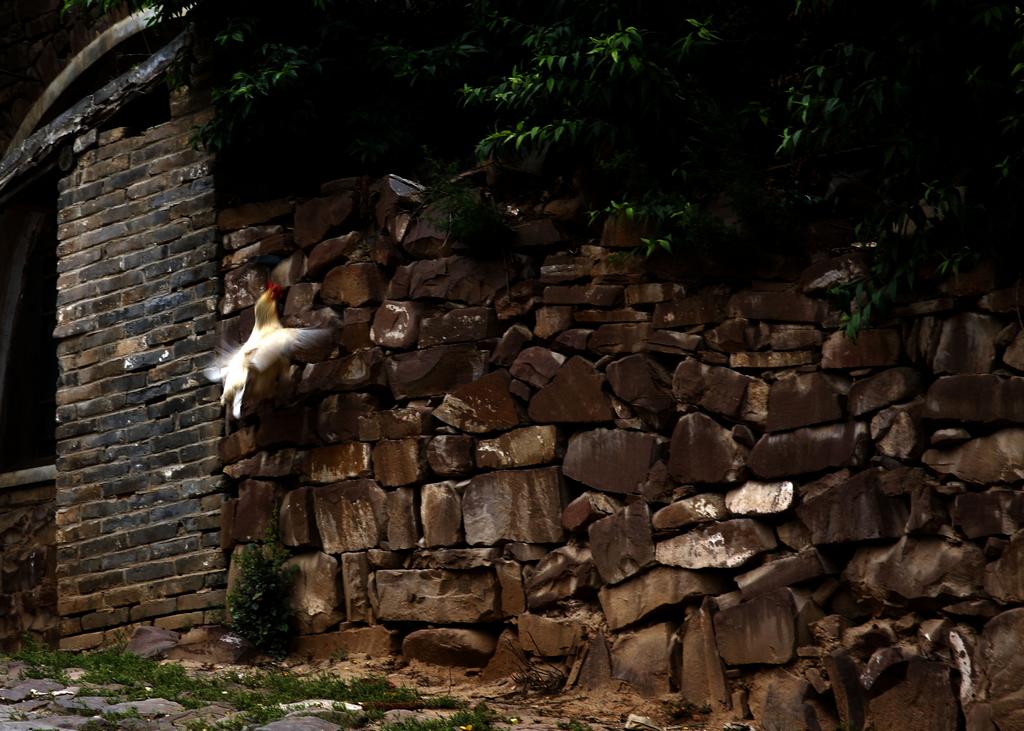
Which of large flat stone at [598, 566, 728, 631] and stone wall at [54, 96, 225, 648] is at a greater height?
stone wall at [54, 96, 225, 648]

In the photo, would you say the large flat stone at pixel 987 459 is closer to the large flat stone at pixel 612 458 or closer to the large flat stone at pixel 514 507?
the large flat stone at pixel 612 458

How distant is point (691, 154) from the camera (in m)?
6.53

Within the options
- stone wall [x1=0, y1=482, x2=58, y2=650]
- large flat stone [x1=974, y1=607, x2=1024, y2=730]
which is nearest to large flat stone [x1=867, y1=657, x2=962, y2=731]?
large flat stone [x1=974, y1=607, x2=1024, y2=730]

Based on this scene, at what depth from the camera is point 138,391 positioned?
8156 millimetres

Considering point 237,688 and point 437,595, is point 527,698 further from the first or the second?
point 237,688

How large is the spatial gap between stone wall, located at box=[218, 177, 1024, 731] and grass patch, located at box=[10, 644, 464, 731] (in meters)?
0.54

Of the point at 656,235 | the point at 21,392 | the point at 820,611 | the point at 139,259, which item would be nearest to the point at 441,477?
the point at 656,235

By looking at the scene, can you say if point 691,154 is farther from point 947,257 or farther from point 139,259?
point 139,259

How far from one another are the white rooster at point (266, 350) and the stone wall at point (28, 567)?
3353 mm

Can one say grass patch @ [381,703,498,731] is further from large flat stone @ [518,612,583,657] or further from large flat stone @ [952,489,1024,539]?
large flat stone @ [952,489,1024,539]

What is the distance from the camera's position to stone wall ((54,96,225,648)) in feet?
25.7

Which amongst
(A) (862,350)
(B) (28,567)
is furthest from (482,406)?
(B) (28,567)

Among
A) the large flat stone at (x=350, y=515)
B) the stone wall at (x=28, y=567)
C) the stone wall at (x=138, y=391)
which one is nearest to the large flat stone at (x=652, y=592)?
the large flat stone at (x=350, y=515)

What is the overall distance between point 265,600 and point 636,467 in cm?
223
